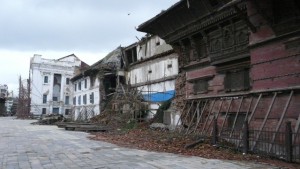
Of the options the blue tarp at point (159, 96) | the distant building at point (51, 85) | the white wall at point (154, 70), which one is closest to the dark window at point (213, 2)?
the white wall at point (154, 70)

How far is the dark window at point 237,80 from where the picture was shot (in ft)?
51.0

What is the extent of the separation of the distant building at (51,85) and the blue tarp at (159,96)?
34.9m

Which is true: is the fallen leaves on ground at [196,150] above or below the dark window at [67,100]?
below

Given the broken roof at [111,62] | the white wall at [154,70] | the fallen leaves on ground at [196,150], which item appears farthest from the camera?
the broken roof at [111,62]

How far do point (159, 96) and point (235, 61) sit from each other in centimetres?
1104

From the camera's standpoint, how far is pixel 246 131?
454 inches

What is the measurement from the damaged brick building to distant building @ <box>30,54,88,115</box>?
42.6 metres

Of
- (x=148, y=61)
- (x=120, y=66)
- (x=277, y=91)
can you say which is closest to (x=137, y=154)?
(x=277, y=91)

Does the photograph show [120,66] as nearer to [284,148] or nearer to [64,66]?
[284,148]

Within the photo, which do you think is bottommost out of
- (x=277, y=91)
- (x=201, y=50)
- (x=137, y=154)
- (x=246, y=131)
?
(x=137, y=154)

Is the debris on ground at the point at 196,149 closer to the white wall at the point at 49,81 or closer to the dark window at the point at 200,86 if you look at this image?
the dark window at the point at 200,86

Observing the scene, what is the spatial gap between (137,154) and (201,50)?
9.79 meters

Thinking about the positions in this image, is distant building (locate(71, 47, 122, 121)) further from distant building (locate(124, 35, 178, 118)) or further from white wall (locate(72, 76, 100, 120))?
distant building (locate(124, 35, 178, 118))

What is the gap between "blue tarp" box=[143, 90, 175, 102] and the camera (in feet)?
81.4
